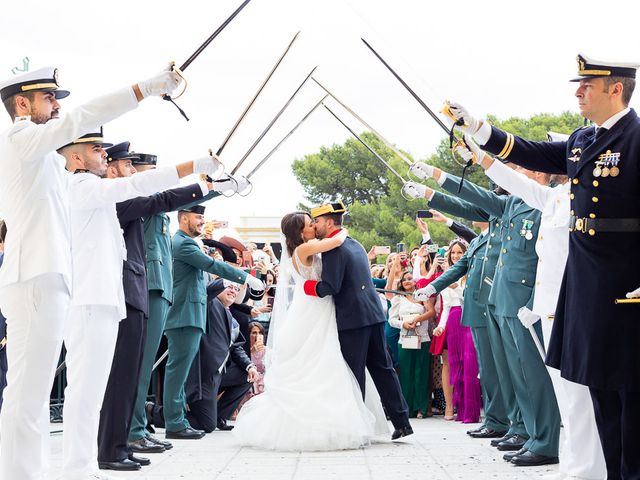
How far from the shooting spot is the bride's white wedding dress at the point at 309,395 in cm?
768

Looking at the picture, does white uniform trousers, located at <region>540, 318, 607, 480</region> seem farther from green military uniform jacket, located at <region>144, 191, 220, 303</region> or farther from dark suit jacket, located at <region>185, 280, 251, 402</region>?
dark suit jacket, located at <region>185, 280, 251, 402</region>

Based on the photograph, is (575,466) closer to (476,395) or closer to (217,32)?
(217,32)

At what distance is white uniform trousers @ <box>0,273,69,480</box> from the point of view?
14.6 feet

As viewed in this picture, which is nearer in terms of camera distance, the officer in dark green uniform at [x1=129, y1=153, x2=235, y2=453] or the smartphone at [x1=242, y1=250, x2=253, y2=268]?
the officer in dark green uniform at [x1=129, y1=153, x2=235, y2=453]

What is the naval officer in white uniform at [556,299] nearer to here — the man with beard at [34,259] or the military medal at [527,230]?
the military medal at [527,230]

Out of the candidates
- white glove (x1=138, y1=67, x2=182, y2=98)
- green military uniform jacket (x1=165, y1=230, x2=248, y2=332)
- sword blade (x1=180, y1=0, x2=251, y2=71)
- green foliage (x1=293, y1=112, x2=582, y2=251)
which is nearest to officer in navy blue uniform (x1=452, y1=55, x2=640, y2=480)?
white glove (x1=138, y1=67, x2=182, y2=98)

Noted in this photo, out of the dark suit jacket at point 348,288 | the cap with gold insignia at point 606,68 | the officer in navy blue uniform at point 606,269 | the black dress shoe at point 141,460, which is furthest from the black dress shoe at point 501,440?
the cap with gold insignia at point 606,68

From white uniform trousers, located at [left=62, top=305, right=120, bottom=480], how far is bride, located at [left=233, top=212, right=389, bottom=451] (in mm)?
2355

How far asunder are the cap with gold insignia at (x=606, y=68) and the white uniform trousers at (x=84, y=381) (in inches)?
123

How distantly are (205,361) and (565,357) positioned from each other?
5498 mm

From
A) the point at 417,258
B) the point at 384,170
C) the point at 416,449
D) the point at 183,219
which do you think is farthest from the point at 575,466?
the point at 384,170

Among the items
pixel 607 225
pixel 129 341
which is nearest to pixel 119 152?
pixel 129 341

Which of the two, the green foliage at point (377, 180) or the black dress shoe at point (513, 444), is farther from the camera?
the green foliage at point (377, 180)

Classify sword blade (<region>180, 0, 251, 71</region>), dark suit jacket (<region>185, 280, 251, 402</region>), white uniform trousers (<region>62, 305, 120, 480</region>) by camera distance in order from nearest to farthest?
1. white uniform trousers (<region>62, 305, 120, 480</region>)
2. sword blade (<region>180, 0, 251, 71</region>)
3. dark suit jacket (<region>185, 280, 251, 402</region>)
